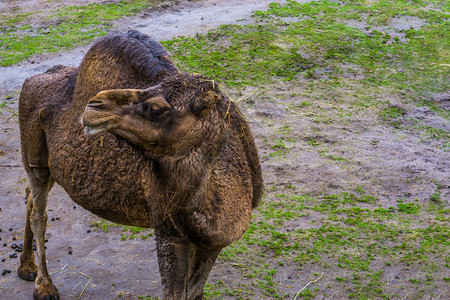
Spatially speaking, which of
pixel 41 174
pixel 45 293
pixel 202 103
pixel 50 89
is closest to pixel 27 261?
pixel 45 293

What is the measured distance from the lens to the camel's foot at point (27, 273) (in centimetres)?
526

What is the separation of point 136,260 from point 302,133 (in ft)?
11.3

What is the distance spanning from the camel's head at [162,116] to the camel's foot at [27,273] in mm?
3056

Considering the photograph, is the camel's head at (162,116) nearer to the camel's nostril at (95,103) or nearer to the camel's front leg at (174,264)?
the camel's nostril at (95,103)

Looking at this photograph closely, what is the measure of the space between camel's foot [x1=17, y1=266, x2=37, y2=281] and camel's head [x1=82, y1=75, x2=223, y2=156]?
3056 millimetres

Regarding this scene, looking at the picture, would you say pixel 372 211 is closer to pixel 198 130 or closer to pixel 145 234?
pixel 145 234

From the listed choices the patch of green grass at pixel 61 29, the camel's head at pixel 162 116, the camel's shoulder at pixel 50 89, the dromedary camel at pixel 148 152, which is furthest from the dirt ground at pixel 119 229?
the camel's head at pixel 162 116

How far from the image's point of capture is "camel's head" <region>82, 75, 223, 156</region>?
8.91ft

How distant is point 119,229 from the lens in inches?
236

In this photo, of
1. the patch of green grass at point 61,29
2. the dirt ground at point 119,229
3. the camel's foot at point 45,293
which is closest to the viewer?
the camel's foot at point 45,293

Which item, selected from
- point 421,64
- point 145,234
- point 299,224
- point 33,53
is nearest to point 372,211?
point 299,224

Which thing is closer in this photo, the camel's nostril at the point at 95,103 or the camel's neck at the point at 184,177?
the camel's nostril at the point at 95,103

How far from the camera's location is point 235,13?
12172mm

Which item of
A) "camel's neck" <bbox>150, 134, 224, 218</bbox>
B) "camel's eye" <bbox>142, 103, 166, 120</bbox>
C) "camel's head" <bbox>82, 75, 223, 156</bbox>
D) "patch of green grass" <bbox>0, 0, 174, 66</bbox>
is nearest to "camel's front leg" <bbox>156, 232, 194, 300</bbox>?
"camel's neck" <bbox>150, 134, 224, 218</bbox>
